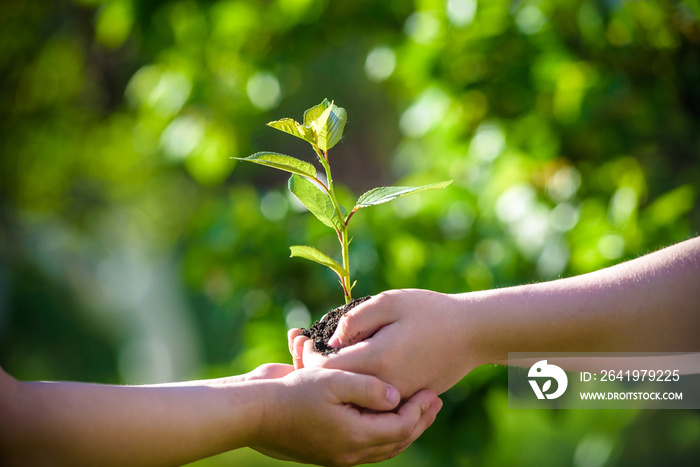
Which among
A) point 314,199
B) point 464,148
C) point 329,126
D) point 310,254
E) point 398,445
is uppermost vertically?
point 464,148

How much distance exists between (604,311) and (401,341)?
1.30 ft

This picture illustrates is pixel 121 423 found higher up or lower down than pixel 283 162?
lower down

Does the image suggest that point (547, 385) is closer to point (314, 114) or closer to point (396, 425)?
point (396, 425)

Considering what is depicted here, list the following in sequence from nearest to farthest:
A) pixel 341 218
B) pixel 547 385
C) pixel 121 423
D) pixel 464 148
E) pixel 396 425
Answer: pixel 121 423 < pixel 396 425 < pixel 341 218 < pixel 547 385 < pixel 464 148

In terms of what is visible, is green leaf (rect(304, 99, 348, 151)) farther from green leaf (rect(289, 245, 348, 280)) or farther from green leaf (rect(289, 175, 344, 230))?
green leaf (rect(289, 245, 348, 280))

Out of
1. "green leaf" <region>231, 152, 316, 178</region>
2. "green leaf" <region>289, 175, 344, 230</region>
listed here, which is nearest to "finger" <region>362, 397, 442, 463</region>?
"green leaf" <region>289, 175, 344, 230</region>

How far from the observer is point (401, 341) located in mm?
1103

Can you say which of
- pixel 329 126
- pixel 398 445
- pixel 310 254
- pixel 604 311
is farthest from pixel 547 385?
pixel 329 126

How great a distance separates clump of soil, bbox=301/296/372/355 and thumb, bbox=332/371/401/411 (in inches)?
3.8

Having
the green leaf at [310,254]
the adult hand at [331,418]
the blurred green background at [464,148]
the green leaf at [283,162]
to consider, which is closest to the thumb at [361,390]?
the adult hand at [331,418]

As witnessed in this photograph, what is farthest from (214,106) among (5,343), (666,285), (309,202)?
(5,343)

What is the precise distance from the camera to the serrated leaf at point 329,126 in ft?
3.60

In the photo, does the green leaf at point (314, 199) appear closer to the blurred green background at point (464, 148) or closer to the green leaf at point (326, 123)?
the green leaf at point (326, 123)

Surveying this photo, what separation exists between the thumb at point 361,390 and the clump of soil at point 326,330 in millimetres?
97
